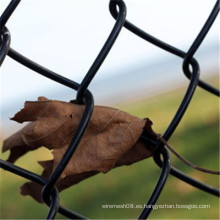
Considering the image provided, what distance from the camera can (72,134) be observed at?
1118mm

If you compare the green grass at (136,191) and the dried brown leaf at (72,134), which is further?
the green grass at (136,191)

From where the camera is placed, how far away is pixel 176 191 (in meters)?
3.73

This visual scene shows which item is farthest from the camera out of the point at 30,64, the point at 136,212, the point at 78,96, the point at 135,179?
the point at 135,179

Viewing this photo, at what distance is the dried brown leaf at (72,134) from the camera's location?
1.09m

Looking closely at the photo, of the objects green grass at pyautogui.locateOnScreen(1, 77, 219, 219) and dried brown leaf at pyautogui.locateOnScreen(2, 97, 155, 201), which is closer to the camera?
dried brown leaf at pyautogui.locateOnScreen(2, 97, 155, 201)

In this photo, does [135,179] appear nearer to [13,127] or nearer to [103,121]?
[103,121]

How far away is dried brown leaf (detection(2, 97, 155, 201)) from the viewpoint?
3.59 feet

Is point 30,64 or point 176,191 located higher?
point 30,64

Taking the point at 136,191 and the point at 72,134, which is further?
the point at 136,191

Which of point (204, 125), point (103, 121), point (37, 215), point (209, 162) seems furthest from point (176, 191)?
point (103, 121)

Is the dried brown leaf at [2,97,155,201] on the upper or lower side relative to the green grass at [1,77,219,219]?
upper

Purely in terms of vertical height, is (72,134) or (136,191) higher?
(72,134)

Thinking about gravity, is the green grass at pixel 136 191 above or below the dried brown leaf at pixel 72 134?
below

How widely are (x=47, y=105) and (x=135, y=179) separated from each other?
3.00 meters
